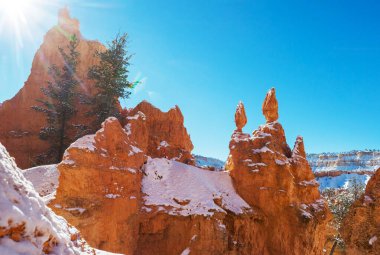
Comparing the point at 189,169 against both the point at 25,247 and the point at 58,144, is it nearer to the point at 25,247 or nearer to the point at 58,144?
the point at 58,144

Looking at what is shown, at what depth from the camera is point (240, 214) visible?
2084cm

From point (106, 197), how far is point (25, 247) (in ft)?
38.8

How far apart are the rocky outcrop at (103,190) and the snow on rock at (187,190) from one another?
6.04 ft

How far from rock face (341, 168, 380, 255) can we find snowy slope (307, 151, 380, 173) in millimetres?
172015

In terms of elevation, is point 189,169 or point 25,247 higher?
point 189,169

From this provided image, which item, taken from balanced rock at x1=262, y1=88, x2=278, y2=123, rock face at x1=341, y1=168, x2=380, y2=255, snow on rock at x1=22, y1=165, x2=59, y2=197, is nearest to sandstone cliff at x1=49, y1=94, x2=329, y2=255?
balanced rock at x1=262, y1=88, x2=278, y2=123

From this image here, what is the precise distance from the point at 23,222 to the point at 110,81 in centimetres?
2388

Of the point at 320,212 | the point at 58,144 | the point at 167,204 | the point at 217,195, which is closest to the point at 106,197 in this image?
the point at 167,204

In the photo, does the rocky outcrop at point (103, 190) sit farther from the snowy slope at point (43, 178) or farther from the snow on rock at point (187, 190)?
the snowy slope at point (43, 178)

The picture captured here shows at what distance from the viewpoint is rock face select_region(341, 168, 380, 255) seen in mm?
16250

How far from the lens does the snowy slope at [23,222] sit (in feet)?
13.8

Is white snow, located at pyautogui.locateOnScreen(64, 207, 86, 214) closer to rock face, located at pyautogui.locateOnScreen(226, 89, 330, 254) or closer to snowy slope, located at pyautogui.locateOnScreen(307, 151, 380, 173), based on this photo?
rock face, located at pyautogui.locateOnScreen(226, 89, 330, 254)

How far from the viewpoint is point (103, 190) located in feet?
52.0

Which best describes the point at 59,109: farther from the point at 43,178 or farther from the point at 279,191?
the point at 279,191
